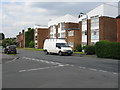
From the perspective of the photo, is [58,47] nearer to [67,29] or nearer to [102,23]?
[102,23]

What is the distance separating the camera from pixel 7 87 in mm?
7668

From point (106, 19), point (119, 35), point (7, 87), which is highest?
point (106, 19)

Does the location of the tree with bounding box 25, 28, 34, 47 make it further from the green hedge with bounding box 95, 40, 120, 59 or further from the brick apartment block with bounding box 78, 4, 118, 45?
the green hedge with bounding box 95, 40, 120, 59

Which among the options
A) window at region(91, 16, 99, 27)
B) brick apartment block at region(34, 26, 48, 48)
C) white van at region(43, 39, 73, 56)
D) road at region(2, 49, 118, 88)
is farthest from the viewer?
brick apartment block at region(34, 26, 48, 48)

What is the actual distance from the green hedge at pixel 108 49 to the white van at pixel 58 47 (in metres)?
5.43

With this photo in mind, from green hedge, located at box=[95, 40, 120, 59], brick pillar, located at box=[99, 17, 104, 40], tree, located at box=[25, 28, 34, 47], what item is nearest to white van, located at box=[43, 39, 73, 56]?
green hedge, located at box=[95, 40, 120, 59]

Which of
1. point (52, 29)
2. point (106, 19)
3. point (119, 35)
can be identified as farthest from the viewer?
point (52, 29)

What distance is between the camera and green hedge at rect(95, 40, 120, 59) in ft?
76.2

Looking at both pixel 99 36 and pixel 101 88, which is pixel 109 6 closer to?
pixel 99 36

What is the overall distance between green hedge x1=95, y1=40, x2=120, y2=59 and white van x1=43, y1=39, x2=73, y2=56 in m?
5.43

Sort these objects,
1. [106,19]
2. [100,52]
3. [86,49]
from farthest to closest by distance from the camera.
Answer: [106,19] → [86,49] → [100,52]

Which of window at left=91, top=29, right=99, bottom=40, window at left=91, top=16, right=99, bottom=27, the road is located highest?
window at left=91, top=16, right=99, bottom=27

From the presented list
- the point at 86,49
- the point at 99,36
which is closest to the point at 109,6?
the point at 99,36

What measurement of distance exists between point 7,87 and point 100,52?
19.4 metres
